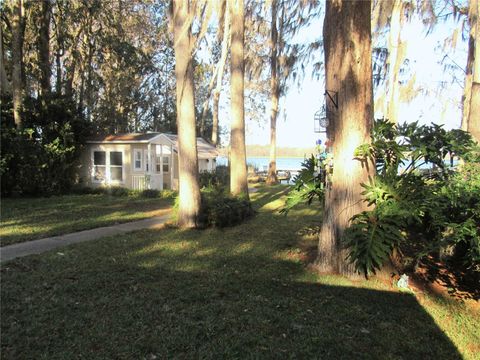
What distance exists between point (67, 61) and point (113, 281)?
23212 mm

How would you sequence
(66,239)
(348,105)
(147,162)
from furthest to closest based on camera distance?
(147,162), (66,239), (348,105)

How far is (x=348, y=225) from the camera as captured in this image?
566 centimetres

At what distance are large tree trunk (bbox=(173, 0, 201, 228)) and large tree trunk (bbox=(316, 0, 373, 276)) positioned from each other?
15.1 ft

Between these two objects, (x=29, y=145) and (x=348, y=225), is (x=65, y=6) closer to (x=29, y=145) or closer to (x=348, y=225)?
(x=29, y=145)

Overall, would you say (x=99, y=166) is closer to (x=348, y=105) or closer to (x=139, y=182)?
(x=139, y=182)

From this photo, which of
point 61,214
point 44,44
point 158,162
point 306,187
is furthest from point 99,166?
point 306,187

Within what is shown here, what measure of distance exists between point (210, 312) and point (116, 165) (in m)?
16.7

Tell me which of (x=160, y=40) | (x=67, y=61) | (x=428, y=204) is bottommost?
(x=428, y=204)

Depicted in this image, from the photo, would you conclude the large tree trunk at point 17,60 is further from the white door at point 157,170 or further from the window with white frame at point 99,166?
the white door at point 157,170

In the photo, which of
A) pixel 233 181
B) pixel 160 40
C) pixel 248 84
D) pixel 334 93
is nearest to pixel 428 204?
pixel 334 93

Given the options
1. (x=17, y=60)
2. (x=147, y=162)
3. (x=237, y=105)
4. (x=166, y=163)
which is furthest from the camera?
(x=166, y=163)

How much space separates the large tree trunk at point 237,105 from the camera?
41.6 ft

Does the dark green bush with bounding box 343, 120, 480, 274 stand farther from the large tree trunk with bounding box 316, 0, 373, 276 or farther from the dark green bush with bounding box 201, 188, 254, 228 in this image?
the dark green bush with bounding box 201, 188, 254, 228

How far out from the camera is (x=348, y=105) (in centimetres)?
560
